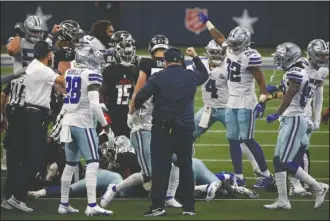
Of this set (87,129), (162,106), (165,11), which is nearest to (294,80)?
(162,106)

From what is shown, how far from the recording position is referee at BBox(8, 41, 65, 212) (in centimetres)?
1042

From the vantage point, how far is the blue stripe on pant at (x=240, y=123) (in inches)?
468

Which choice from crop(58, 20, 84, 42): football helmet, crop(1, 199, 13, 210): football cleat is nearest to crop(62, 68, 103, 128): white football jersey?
crop(1, 199, 13, 210): football cleat

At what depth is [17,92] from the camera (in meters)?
10.7

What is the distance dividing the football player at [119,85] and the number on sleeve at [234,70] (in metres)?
1.02

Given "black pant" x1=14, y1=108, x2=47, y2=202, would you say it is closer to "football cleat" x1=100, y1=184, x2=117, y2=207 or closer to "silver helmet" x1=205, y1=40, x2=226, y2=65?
"football cleat" x1=100, y1=184, x2=117, y2=207

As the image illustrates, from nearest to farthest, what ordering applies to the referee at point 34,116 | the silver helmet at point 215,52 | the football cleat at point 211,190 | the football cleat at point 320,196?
1. the referee at point 34,116
2. the football cleat at point 320,196
3. the football cleat at point 211,190
4. the silver helmet at point 215,52

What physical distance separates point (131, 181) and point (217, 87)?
2.64 m

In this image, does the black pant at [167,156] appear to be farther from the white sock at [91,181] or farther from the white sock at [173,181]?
the white sock at [91,181]

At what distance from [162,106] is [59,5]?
19.0 meters

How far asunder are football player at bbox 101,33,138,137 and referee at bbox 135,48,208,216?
5.25 feet

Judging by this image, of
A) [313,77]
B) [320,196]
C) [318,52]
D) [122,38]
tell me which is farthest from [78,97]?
[318,52]

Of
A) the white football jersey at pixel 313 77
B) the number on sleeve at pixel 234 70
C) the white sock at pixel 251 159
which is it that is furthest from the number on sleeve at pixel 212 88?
the white football jersey at pixel 313 77

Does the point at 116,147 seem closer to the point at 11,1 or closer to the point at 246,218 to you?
the point at 246,218
